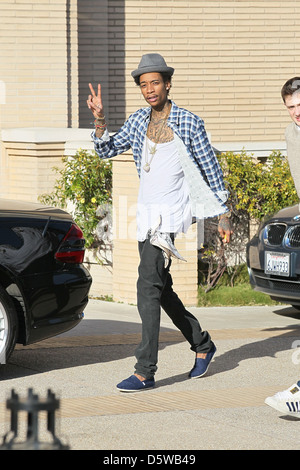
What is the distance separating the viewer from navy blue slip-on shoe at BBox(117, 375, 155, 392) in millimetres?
6645

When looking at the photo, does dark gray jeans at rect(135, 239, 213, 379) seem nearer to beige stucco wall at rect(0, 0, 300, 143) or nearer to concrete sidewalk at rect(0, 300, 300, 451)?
concrete sidewalk at rect(0, 300, 300, 451)

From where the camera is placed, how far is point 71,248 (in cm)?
724

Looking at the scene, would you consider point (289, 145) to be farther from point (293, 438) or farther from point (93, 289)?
point (93, 289)

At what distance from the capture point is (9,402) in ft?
10.5

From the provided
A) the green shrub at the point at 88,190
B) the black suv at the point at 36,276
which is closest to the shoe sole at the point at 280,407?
the black suv at the point at 36,276

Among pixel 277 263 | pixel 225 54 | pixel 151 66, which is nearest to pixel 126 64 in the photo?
pixel 225 54

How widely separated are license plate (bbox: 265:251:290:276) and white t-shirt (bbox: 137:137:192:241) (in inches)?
100

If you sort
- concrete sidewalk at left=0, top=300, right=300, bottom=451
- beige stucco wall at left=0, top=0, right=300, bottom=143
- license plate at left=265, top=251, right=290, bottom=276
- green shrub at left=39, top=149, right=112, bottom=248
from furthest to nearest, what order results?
beige stucco wall at left=0, top=0, right=300, bottom=143, green shrub at left=39, top=149, right=112, bottom=248, license plate at left=265, top=251, right=290, bottom=276, concrete sidewalk at left=0, top=300, right=300, bottom=451

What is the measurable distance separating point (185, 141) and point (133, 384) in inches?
62.2

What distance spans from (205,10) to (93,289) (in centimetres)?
507

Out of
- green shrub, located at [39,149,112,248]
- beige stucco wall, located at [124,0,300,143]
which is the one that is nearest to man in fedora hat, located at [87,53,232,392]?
green shrub, located at [39,149,112,248]

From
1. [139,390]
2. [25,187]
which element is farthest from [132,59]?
[139,390]

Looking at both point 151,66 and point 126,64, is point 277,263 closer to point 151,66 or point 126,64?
point 151,66

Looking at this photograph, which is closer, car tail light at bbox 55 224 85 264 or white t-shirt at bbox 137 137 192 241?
white t-shirt at bbox 137 137 192 241
